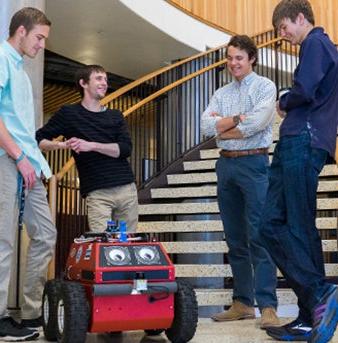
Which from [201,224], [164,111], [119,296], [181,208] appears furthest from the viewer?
[164,111]

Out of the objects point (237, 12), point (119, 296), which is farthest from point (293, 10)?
point (237, 12)

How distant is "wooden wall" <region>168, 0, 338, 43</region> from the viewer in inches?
348

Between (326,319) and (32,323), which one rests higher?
(326,319)

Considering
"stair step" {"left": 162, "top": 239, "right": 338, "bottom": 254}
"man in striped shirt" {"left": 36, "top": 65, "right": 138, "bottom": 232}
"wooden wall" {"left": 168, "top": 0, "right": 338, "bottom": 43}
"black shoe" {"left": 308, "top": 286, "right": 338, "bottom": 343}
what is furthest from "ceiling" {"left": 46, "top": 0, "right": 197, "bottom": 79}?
"black shoe" {"left": 308, "top": 286, "right": 338, "bottom": 343}

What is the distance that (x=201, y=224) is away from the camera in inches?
194

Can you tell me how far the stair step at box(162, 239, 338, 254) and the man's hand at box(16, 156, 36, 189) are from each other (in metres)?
2.09

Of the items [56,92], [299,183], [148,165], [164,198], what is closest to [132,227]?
[299,183]

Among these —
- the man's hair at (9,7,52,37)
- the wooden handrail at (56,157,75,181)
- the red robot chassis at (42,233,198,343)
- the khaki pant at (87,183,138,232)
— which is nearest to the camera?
the red robot chassis at (42,233,198,343)

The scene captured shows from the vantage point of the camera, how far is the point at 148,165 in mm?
6305

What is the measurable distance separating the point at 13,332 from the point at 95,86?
1.31m

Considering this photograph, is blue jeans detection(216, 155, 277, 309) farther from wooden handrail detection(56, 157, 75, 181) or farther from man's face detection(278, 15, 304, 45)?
wooden handrail detection(56, 157, 75, 181)

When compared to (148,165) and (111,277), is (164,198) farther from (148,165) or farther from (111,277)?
(111,277)

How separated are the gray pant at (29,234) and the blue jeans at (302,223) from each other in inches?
44.4

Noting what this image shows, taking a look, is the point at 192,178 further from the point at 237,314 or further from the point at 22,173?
the point at 22,173
